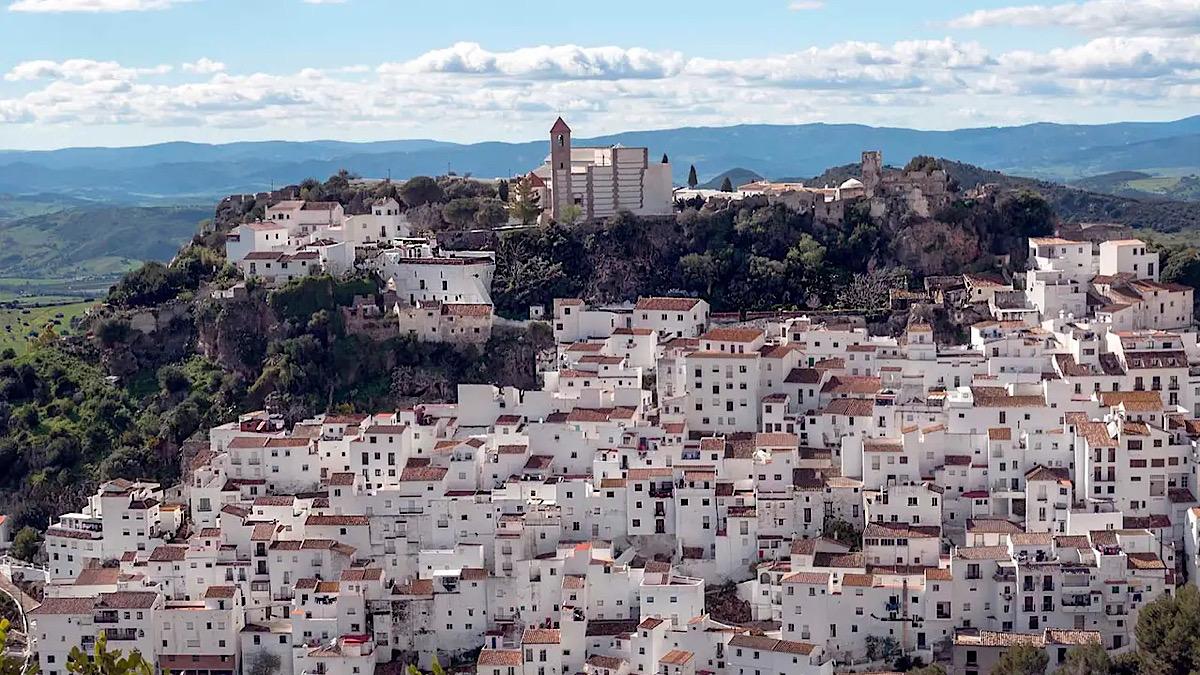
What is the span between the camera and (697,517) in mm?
38562

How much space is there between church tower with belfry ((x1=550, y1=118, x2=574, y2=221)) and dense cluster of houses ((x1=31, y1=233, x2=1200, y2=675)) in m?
16.1

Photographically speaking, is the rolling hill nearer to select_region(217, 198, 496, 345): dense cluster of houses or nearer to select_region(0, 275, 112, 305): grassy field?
select_region(0, 275, 112, 305): grassy field

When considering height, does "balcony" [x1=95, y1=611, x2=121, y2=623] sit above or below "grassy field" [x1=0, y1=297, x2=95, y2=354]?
below

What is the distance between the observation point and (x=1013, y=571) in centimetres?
3444

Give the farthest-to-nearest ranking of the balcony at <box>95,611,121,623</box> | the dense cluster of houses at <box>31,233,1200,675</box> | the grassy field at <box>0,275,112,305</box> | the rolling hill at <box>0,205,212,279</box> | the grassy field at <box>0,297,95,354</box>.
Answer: the rolling hill at <box>0,205,212,279</box> → the grassy field at <box>0,275,112,305</box> → the grassy field at <box>0,297,95,354</box> → the balcony at <box>95,611,121,623</box> → the dense cluster of houses at <box>31,233,1200,675</box>

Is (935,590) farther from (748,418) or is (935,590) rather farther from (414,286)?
(414,286)

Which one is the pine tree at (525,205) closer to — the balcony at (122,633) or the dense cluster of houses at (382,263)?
the dense cluster of houses at (382,263)

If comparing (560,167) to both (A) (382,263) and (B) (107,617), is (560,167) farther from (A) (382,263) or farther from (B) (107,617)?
(B) (107,617)

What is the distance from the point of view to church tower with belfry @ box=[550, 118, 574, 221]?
200 feet

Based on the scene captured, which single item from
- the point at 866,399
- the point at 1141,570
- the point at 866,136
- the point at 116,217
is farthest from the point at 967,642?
the point at 866,136

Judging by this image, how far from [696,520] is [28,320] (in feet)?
191

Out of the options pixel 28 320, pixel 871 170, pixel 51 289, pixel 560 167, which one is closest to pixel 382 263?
pixel 560 167

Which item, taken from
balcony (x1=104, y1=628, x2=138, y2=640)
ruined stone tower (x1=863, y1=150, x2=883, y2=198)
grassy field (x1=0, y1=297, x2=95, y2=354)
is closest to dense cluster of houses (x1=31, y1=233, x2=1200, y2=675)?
balcony (x1=104, y1=628, x2=138, y2=640)

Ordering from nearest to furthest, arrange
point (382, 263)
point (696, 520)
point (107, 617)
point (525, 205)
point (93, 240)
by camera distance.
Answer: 1. point (107, 617)
2. point (696, 520)
3. point (382, 263)
4. point (525, 205)
5. point (93, 240)
